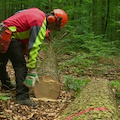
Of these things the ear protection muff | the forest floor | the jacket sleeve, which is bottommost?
the forest floor

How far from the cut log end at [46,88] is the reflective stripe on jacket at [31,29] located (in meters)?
0.90

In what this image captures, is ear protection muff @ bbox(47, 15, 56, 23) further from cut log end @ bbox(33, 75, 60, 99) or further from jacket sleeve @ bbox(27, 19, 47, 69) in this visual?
cut log end @ bbox(33, 75, 60, 99)

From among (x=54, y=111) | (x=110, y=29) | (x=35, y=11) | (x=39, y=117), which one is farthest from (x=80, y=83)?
(x=110, y=29)

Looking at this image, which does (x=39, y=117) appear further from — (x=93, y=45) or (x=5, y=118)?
(x=93, y=45)

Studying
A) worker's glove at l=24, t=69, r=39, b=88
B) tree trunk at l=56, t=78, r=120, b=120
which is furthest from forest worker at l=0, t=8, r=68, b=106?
tree trunk at l=56, t=78, r=120, b=120

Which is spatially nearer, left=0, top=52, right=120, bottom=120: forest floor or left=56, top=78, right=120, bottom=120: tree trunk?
left=56, top=78, right=120, bottom=120: tree trunk

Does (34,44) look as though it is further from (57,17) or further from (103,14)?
(103,14)

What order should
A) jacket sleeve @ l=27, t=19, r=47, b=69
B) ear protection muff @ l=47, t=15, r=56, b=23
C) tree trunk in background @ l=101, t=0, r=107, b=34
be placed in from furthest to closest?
1. tree trunk in background @ l=101, t=0, r=107, b=34
2. ear protection muff @ l=47, t=15, r=56, b=23
3. jacket sleeve @ l=27, t=19, r=47, b=69

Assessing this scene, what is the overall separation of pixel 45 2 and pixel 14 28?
9691 mm

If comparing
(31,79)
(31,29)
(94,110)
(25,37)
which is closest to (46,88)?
(31,79)

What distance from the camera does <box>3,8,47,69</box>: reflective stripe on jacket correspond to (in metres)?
3.44

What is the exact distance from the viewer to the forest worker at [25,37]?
3.47 meters

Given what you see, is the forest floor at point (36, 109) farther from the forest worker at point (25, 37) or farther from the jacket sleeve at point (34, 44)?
the jacket sleeve at point (34, 44)

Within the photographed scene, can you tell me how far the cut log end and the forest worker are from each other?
0.44 meters
